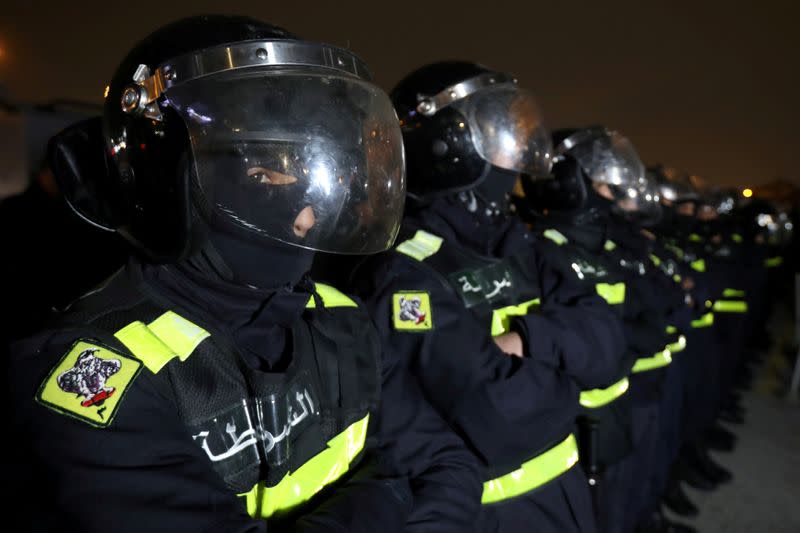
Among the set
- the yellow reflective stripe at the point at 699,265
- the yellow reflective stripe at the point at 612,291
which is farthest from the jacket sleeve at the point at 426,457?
the yellow reflective stripe at the point at 699,265

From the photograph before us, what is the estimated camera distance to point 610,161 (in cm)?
312

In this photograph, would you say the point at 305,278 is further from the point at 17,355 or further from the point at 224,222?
the point at 17,355

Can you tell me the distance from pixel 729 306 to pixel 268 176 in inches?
232

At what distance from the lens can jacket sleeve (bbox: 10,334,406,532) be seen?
695 mm

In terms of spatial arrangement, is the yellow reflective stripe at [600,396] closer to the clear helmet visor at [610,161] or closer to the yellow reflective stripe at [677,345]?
the clear helmet visor at [610,161]

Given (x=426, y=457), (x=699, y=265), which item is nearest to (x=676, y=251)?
(x=699, y=265)

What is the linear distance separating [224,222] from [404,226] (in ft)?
2.75

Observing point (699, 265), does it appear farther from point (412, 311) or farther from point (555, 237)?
point (412, 311)

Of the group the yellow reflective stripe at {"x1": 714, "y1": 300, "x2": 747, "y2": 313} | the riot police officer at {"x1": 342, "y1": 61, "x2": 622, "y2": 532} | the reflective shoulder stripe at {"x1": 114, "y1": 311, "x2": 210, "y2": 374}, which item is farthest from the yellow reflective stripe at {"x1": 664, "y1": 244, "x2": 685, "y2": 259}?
the reflective shoulder stripe at {"x1": 114, "y1": 311, "x2": 210, "y2": 374}

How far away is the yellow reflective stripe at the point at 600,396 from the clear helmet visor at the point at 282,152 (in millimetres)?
1344

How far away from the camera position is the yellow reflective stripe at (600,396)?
6.86 ft

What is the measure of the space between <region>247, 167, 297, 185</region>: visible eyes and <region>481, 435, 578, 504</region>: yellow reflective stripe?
908 millimetres

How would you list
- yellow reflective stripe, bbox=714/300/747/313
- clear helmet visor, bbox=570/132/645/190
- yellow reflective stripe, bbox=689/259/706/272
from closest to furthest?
clear helmet visor, bbox=570/132/645/190
yellow reflective stripe, bbox=689/259/706/272
yellow reflective stripe, bbox=714/300/747/313

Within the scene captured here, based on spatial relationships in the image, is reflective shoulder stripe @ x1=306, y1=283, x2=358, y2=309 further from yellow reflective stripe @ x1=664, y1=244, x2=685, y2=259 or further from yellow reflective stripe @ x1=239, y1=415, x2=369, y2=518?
yellow reflective stripe @ x1=664, y1=244, x2=685, y2=259
